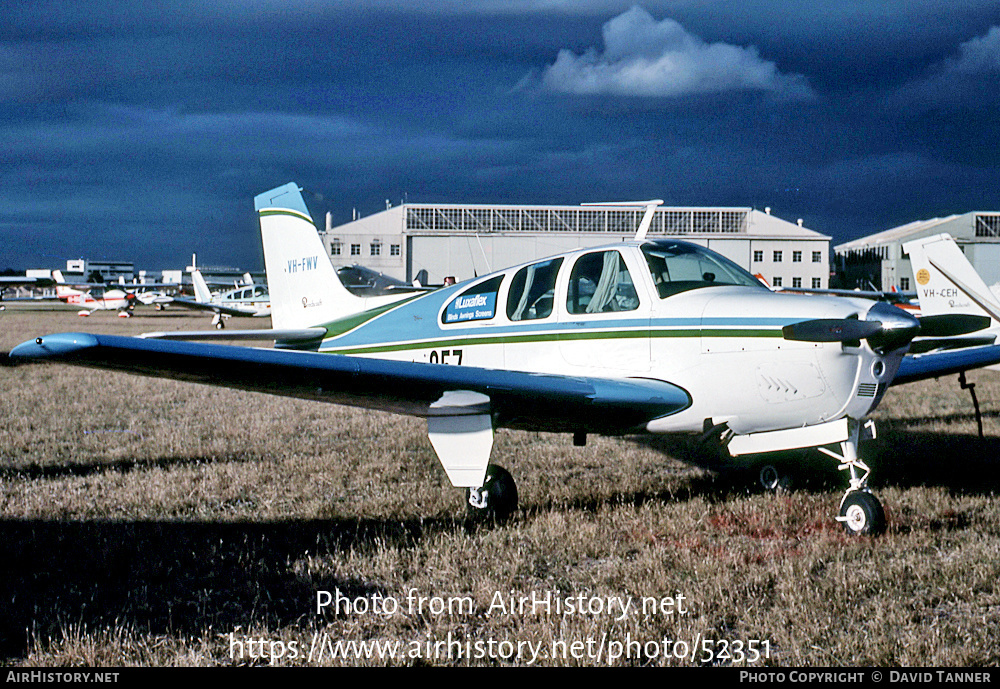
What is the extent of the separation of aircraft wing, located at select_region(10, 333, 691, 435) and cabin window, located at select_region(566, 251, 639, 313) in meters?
0.63

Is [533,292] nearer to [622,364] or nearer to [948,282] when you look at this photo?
[622,364]

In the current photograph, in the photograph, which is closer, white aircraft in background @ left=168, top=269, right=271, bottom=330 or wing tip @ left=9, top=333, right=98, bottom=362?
wing tip @ left=9, top=333, right=98, bottom=362

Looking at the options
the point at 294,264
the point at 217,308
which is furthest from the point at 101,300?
the point at 294,264

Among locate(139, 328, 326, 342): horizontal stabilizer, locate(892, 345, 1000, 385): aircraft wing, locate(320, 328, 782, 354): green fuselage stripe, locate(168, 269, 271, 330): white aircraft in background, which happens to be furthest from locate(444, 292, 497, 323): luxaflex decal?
locate(168, 269, 271, 330): white aircraft in background

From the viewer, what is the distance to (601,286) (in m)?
5.88

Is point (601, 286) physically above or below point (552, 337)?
above

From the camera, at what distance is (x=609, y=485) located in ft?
21.5

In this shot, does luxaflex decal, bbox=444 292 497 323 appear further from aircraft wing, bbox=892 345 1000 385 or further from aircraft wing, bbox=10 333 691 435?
aircraft wing, bbox=892 345 1000 385

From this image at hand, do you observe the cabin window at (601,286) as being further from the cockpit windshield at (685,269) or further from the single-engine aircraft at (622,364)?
the cockpit windshield at (685,269)

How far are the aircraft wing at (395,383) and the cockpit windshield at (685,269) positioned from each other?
0.75 meters

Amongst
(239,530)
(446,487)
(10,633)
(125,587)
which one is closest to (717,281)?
(446,487)

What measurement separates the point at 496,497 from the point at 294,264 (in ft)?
16.4

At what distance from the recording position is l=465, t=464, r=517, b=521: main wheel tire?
18.1 feet
